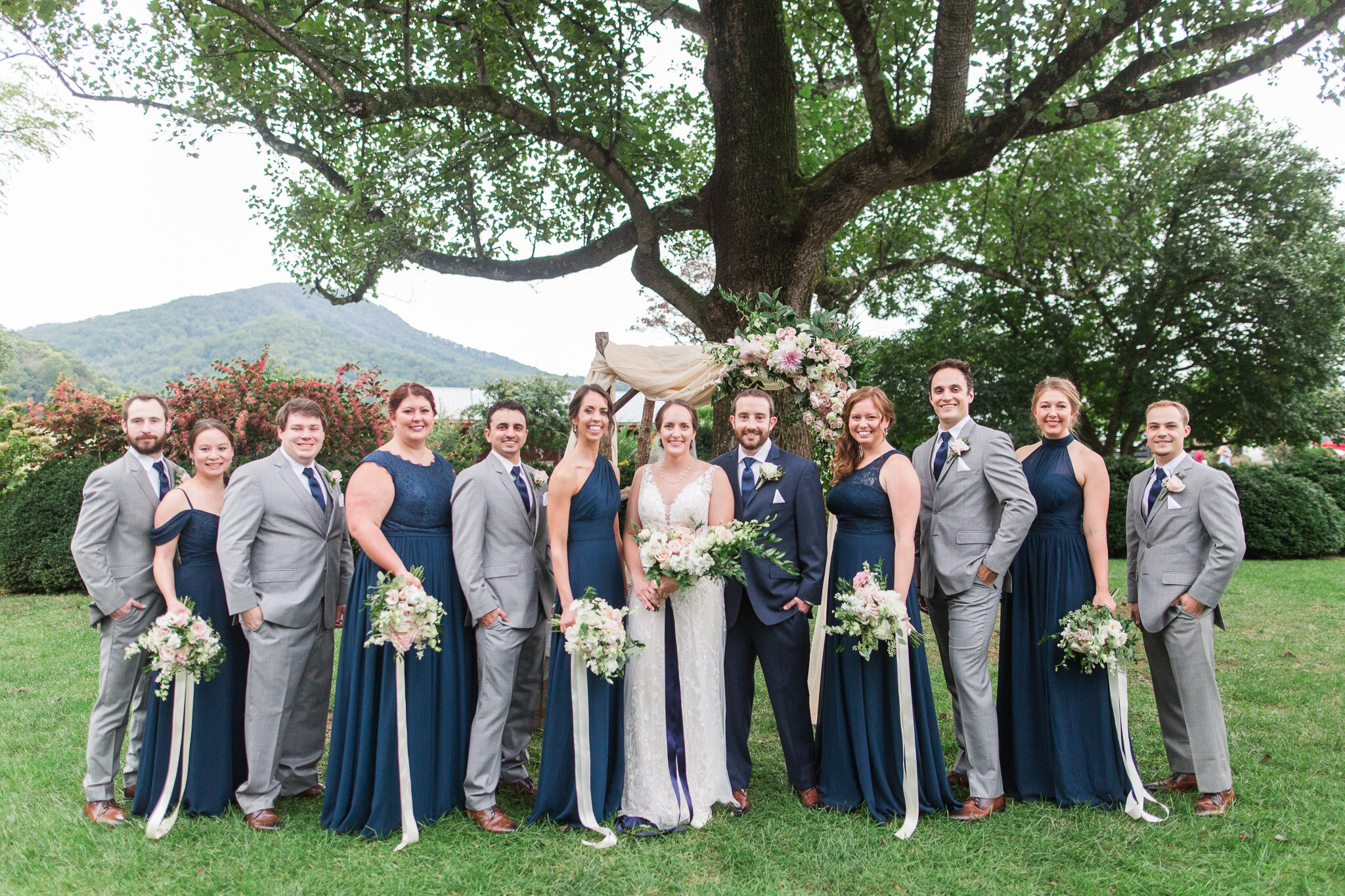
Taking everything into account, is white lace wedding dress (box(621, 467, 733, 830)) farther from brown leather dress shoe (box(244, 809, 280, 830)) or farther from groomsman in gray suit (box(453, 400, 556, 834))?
brown leather dress shoe (box(244, 809, 280, 830))

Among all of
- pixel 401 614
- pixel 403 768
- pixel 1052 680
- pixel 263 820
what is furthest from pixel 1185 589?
pixel 263 820

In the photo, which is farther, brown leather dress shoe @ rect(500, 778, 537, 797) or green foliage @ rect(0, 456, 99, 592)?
green foliage @ rect(0, 456, 99, 592)

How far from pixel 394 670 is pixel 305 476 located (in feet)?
4.04

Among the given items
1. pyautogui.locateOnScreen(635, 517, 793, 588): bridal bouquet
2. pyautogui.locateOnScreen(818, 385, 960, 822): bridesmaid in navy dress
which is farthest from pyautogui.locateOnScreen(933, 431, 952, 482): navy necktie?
pyautogui.locateOnScreen(635, 517, 793, 588): bridal bouquet

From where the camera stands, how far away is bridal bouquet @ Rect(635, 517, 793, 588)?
420 centimetres

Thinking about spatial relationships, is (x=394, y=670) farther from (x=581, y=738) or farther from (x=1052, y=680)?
(x=1052, y=680)

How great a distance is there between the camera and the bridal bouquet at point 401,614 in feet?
13.7

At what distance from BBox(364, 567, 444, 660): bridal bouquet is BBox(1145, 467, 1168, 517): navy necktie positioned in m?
4.09

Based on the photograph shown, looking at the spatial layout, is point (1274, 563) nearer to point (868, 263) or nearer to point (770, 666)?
point (868, 263)

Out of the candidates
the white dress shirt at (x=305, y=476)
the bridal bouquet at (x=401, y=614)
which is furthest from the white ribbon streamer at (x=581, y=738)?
the white dress shirt at (x=305, y=476)

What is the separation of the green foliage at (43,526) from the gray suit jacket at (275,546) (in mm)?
9648

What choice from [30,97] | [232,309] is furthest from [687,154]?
[232,309]

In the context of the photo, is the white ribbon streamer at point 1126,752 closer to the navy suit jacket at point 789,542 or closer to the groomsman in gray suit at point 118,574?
the navy suit jacket at point 789,542

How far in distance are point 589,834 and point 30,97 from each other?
29.9 metres
